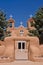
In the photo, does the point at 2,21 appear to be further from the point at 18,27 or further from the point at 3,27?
the point at 18,27

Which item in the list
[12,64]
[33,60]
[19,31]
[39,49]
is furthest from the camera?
[19,31]

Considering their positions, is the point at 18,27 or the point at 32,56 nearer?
the point at 32,56

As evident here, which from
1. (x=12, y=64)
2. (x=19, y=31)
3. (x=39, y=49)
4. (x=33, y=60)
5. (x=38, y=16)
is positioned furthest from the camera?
(x=19, y=31)

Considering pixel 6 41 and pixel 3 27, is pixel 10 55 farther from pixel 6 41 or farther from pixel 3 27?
pixel 3 27

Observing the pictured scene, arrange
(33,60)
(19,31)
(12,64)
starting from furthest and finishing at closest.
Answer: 1. (19,31)
2. (33,60)
3. (12,64)

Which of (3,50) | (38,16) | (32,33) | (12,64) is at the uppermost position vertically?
(38,16)

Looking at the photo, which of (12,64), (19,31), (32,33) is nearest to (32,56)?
(12,64)

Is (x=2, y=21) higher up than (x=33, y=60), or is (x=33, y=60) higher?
(x=2, y=21)

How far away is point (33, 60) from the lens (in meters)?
23.6

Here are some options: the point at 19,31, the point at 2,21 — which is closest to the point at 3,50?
the point at 2,21

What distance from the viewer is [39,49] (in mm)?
25328

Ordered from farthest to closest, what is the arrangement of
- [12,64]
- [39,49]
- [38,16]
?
1. [38,16]
2. [39,49]
3. [12,64]

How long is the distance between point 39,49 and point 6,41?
4233 millimetres

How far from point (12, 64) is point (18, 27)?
27.3 m
